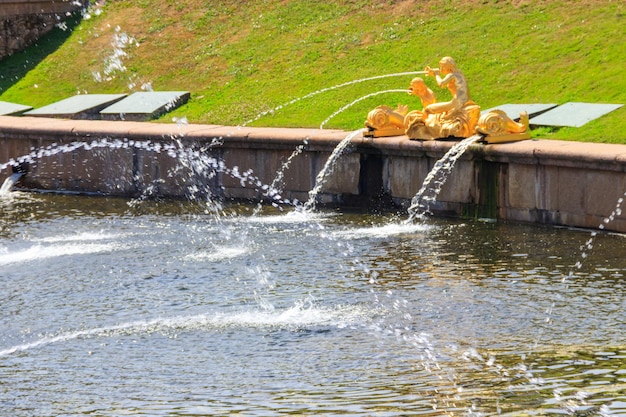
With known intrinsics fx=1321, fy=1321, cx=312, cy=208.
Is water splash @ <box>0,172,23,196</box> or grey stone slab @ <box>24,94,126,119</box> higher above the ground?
grey stone slab @ <box>24,94,126,119</box>

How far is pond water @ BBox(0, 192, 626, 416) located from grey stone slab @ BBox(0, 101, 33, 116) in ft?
27.5

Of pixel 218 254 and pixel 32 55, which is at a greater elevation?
pixel 32 55

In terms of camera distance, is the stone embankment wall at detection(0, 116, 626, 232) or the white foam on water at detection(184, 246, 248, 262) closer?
the white foam on water at detection(184, 246, 248, 262)

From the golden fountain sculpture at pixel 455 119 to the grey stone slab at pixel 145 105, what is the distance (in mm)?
6458

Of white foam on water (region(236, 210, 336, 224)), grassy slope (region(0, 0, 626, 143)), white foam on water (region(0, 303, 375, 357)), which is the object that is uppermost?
grassy slope (region(0, 0, 626, 143))

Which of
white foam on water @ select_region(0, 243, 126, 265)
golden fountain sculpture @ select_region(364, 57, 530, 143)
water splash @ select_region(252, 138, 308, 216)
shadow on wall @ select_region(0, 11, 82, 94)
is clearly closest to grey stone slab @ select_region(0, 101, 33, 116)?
shadow on wall @ select_region(0, 11, 82, 94)

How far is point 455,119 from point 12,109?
1083 cm

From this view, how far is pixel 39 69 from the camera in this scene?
90.7ft

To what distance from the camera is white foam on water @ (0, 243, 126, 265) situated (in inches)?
565

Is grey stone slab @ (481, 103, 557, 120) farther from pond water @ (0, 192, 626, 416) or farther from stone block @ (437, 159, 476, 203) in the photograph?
pond water @ (0, 192, 626, 416)

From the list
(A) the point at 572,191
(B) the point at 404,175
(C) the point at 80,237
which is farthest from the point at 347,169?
(C) the point at 80,237

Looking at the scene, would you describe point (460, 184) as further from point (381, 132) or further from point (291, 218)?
point (291, 218)

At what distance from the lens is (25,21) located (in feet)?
97.7

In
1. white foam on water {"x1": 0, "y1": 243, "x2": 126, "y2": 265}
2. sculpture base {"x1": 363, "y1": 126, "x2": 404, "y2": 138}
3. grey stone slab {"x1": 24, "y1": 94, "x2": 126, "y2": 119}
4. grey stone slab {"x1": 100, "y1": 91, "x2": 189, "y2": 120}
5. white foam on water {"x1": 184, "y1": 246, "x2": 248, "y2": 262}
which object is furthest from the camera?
grey stone slab {"x1": 24, "y1": 94, "x2": 126, "y2": 119}
